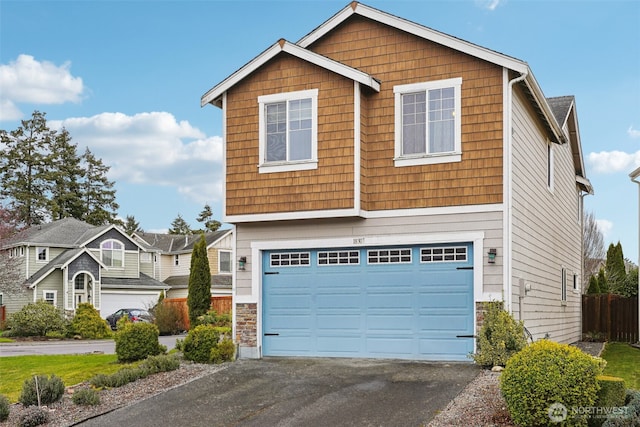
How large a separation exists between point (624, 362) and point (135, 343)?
11105mm

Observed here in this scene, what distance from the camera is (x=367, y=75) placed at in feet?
47.4

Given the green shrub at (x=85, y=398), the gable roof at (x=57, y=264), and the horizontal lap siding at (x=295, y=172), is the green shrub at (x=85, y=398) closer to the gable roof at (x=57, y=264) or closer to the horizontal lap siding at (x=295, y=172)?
the horizontal lap siding at (x=295, y=172)

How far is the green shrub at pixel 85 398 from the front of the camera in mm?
12062

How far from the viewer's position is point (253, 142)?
15.4 metres

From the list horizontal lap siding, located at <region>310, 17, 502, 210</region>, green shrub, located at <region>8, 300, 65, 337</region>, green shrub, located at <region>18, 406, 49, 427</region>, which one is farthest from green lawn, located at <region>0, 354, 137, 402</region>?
green shrub, located at <region>8, 300, 65, 337</region>

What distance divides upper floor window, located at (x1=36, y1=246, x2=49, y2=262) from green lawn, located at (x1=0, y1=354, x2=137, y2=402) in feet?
72.6

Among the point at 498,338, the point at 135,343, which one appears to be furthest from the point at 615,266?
the point at 135,343

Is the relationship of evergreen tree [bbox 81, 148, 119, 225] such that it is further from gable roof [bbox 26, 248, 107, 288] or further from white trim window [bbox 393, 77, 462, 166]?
white trim window [bbox 393, 77, 462, 166]

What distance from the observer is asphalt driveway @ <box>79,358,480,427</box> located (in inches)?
416

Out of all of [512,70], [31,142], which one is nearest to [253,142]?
[512,70]

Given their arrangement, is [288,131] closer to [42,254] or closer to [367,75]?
[367,75]

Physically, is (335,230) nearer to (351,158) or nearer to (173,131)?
(351,158)

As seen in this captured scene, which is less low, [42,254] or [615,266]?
[42,254]

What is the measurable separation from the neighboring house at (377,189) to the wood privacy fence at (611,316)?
9889 mm
